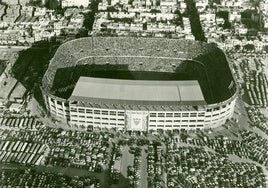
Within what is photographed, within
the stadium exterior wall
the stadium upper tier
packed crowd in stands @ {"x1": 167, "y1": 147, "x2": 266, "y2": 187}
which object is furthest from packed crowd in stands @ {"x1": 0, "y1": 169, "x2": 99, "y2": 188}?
the stadium upper tier

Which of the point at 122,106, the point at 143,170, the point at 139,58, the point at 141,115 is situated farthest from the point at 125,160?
Answer: the point at 139,58

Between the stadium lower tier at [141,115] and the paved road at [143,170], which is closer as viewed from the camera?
the paved road at [143,170]

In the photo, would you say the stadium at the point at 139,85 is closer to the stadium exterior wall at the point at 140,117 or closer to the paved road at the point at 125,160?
the stadium exterior wall at the point at 140,117

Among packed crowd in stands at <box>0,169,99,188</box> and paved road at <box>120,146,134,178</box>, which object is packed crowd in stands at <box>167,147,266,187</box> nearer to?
paved road at <box>120,146,134,178</box>

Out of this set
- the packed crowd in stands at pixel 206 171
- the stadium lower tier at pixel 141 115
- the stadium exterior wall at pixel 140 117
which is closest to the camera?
the packed crowd in stands at pixel 206 171

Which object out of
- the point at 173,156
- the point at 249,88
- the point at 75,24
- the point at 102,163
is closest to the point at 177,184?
the point at 173,156

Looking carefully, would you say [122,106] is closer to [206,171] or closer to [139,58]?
[206,171]

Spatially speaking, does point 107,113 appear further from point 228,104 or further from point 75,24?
point 75,24

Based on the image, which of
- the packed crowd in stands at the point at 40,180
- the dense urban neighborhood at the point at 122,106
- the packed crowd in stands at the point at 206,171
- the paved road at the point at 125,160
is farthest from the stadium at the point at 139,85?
the packed crowd in stands at the point at 40,180
